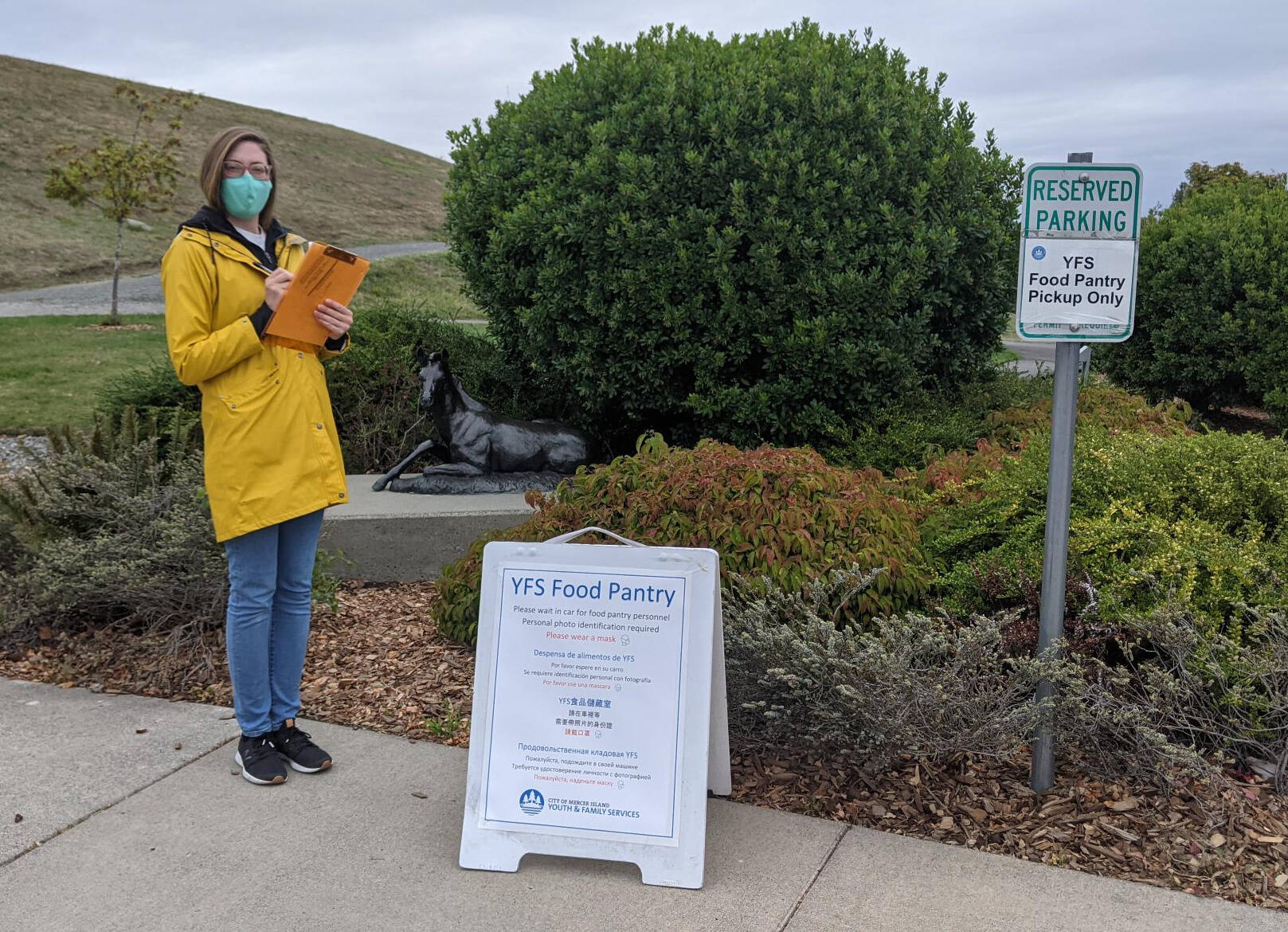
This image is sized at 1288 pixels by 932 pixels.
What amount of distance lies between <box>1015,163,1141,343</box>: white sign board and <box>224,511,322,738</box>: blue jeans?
244 centimetres

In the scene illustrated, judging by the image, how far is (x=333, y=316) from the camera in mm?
3654

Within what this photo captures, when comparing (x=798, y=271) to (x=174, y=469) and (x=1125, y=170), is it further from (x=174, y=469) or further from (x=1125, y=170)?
(x=174, y=469)

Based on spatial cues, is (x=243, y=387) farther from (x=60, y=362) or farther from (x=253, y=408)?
(x=60, y=362)

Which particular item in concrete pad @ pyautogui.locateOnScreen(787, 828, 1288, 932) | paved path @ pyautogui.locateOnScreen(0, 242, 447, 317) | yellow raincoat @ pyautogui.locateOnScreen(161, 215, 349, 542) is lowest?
concrete pad @ pyautogui.locateOnScreen(787, 828, 1288, 932)

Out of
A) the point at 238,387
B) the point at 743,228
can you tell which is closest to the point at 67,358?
the point at 743,228

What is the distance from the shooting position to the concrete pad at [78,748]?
3488mm

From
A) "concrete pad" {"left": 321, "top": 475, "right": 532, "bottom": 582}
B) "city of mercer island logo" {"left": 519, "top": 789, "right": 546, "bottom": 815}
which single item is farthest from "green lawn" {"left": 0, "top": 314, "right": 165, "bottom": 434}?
"city of mercer island logo" {"left": 519, "top": 789, "right": 546, "bottom": 815}

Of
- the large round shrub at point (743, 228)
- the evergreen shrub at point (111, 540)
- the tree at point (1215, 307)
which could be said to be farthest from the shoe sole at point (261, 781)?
the tree at point (1215, 307)

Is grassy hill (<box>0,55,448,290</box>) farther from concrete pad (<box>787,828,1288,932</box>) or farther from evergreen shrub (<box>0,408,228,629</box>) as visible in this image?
concrete pad (<box>787,828,1288,932</box>)

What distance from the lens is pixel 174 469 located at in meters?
5.35

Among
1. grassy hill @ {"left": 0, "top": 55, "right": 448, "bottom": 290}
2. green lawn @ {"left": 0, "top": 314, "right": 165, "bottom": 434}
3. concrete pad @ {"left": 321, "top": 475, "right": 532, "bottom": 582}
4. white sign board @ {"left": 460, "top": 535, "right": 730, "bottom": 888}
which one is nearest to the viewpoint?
white sign board @ {"left": 460, "top": 535, "right": 730, "bottom": 888}

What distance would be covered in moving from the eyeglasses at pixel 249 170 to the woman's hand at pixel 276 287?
0.33 meters

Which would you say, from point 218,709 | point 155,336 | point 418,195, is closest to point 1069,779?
point 218,709

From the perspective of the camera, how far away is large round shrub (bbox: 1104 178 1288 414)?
8391 millimetres
